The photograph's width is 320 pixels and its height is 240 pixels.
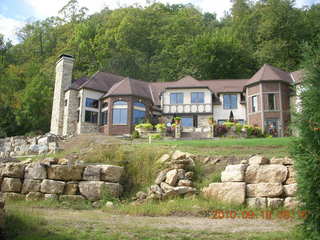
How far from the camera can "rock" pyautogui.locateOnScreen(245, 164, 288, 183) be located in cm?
1128

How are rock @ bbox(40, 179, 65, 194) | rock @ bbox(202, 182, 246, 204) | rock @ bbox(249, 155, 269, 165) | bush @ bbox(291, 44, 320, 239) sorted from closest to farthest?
bush @ bbox(291, 44, 320, 239) < rock @ bbox(202, 182, 246, 204) < rock @ bbox(249, 155, 269, 165) < rock @ bbox(40, 179, 65, 194)

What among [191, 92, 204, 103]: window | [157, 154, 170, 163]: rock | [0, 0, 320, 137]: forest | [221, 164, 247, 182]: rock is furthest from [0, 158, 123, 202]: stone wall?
[0, 0, 320, 137]: forest

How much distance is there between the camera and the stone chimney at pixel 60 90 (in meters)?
32.3

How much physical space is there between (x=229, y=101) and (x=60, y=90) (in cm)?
1740

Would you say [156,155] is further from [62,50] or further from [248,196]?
[62,50]

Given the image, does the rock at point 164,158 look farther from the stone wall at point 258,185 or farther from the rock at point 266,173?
the rock at point 266,173

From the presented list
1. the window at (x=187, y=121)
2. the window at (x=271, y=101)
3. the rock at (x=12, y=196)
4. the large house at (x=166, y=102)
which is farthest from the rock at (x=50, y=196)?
the window at (x=271, y=101)

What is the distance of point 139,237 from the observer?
23.1ft

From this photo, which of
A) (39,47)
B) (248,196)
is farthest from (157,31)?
(248,196)

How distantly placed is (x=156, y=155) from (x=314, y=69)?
873 cm

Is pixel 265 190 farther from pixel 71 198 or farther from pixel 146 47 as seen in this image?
pixel 146 47

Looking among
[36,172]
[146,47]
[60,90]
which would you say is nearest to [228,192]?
[36,172]

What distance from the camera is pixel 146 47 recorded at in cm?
5353

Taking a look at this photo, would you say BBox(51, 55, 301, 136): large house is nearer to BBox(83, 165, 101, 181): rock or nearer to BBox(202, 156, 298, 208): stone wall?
BBox(83, 165, 101, 181): rock
